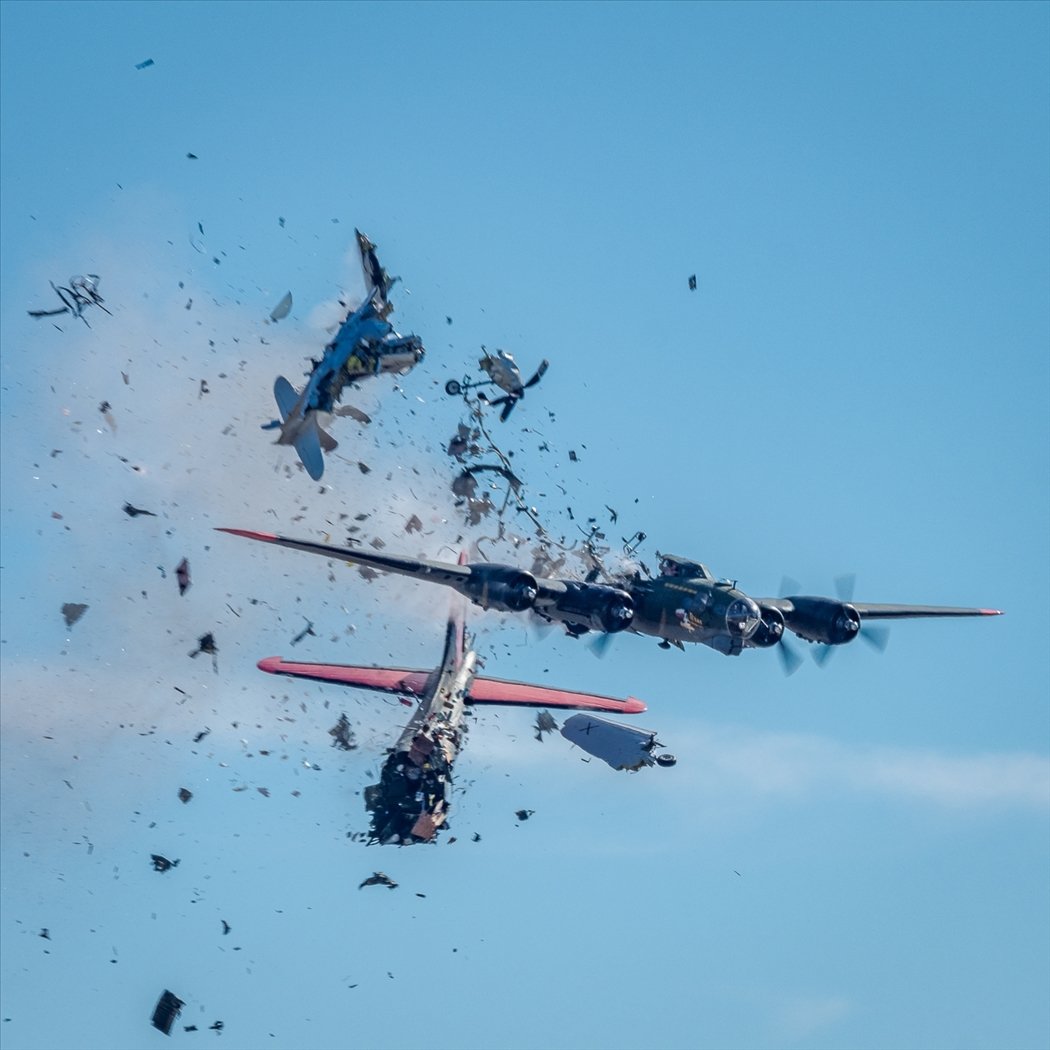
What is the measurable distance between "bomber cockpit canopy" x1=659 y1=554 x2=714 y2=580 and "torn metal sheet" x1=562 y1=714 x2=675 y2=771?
8.21 meters

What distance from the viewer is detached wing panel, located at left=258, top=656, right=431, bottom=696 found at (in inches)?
3088

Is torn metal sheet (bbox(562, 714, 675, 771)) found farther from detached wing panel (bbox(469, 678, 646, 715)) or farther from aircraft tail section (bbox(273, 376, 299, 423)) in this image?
aircraft tail section (bbox(273, 376, 299, 423))

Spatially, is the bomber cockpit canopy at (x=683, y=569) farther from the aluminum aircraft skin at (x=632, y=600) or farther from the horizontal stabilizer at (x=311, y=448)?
the horizontal stabilizer at (x=311, y=448)

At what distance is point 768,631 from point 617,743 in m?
9.27

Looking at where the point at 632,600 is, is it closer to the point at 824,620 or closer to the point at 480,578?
the point at 480,578

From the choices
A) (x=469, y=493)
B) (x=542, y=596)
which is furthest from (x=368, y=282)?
(x=542, y=596)

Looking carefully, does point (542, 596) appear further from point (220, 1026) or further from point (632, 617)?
point (220, 1026)

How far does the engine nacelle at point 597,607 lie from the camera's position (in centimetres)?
6525

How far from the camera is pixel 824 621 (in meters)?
70.6

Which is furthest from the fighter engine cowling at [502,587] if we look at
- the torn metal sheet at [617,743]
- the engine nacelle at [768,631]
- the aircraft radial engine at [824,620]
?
the aircraft radial engine at [824,620]

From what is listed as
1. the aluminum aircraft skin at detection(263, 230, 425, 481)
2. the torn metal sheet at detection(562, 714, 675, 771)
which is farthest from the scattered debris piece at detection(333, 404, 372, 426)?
the torn metal sheet at detection(562, 714, 675, 771)

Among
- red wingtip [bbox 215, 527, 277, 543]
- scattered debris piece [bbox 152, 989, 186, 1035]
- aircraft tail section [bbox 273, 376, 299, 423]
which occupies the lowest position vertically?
scattered debris piece [bbox 152, 989, 186, 1035]

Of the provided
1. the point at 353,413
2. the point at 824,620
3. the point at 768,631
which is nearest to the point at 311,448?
the point at 353,413

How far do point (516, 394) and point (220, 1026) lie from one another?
92.6ft
